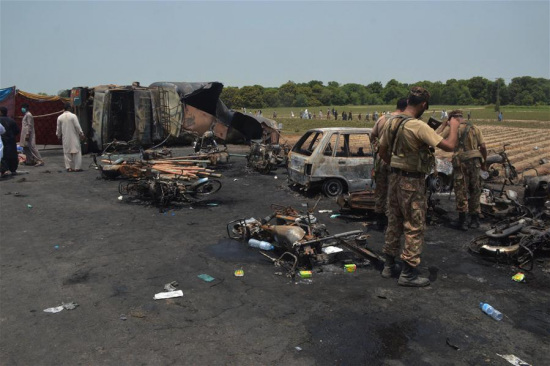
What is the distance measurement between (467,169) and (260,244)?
3.76 m

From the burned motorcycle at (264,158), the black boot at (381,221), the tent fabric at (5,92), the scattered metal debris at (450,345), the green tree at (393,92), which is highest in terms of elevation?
the green tree at (393,92)

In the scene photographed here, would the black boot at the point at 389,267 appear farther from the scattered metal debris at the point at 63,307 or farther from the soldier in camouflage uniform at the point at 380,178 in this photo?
the scattered metal debris at the point at 63,307

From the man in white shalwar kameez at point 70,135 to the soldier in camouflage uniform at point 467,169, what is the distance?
10671 millimetres

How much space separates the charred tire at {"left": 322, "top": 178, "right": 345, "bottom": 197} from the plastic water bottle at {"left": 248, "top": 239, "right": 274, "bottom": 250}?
3.27m

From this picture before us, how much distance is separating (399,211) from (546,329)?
1842 millimetres

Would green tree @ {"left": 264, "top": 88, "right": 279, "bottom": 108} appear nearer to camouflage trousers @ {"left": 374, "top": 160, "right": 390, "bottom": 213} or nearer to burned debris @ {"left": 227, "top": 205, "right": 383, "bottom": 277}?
camouflage trousers @ {"left": 374, "top": 160, "right": 390, "bottom": 213}

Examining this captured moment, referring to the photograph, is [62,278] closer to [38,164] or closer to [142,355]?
[142,355]

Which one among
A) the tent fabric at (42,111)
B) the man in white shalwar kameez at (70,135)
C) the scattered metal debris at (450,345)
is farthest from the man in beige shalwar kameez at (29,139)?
the scattered metal debris at (450,345)

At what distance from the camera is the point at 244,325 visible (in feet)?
12.9

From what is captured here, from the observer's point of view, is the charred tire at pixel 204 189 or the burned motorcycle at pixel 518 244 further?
the charred tire at pixel 204 189

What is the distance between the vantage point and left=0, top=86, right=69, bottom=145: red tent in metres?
16.9

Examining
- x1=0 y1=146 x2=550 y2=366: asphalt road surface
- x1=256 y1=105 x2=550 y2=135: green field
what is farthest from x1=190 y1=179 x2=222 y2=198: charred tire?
x1=256 y1=105 x2=550 y2=135: green field

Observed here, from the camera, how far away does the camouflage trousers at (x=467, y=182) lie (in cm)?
698

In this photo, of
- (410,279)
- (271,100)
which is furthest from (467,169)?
(271,100)
